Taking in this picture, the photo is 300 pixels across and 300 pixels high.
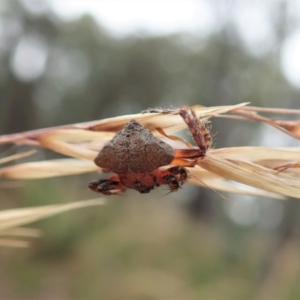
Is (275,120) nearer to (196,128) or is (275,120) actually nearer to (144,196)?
(196,128)

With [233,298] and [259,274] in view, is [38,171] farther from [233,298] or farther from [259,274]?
[259,274]

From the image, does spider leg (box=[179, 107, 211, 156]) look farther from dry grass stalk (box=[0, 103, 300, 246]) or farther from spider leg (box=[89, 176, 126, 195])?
spider leg (box=[89, 176, 126, 195])

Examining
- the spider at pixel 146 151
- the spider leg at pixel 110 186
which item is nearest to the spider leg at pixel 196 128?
the spider at pixel 146 151

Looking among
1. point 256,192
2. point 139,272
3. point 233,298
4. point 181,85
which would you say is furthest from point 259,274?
point 181,85

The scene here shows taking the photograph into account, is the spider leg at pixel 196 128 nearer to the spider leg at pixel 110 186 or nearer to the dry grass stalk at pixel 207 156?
the dry grass stalk at pixel 207 156

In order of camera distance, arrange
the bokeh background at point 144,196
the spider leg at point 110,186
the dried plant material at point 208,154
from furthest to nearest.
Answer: the bokeh background at point 144,196 → the spider leg at point 110,186 → the dried plant material at point 208,154

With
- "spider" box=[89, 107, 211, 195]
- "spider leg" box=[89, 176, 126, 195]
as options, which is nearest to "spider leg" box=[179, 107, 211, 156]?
"spider" box=[89, 107, 211, 195]
